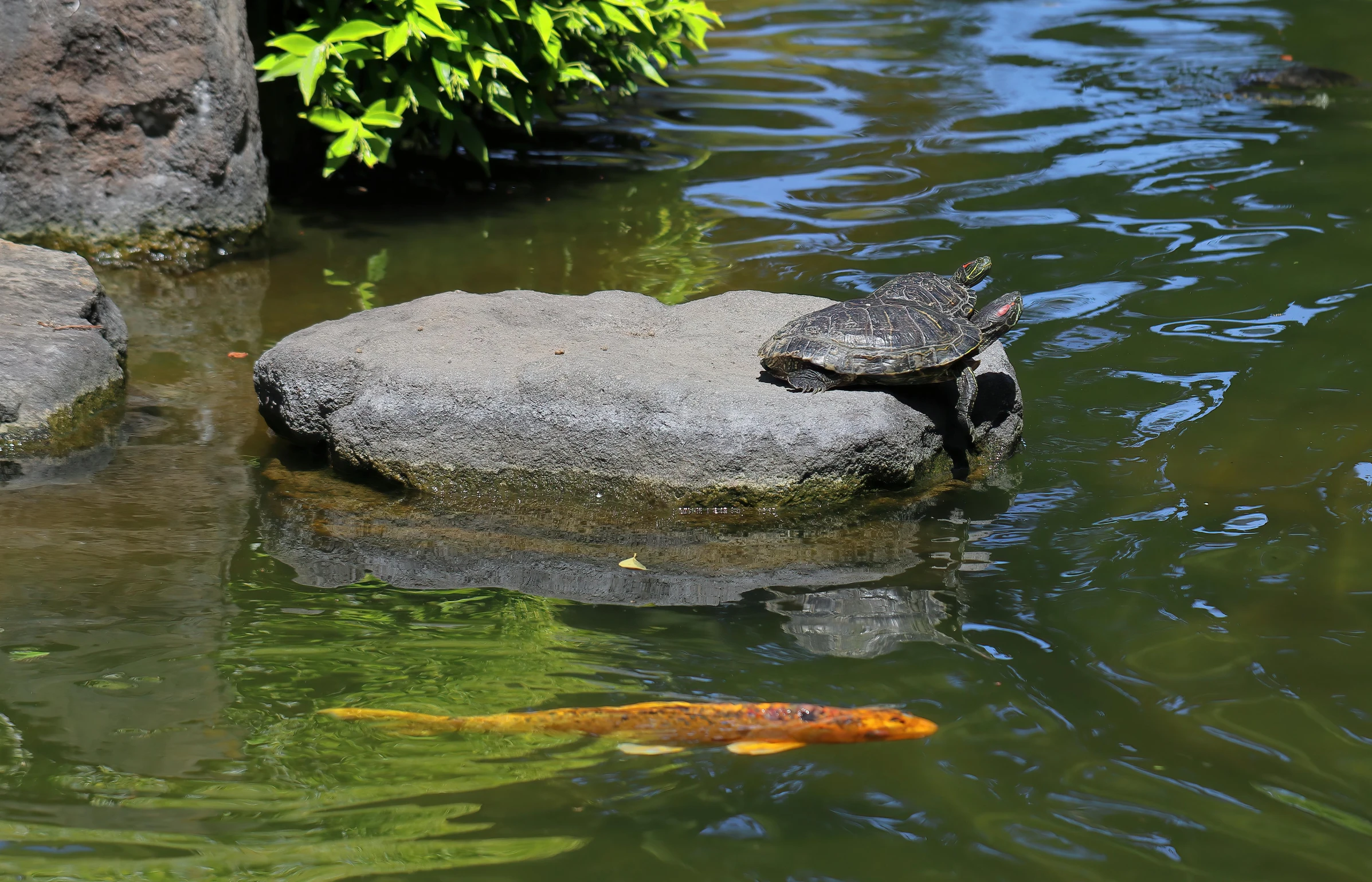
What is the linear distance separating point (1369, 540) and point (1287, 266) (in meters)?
3.42

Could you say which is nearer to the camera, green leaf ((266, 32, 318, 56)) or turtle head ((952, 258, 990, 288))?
Result: turtle head ((952, 258, 990, 288))

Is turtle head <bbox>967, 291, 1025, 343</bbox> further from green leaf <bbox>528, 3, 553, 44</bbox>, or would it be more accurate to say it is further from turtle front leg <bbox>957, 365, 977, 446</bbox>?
green leaf <bbox>528, 3, 553, 44</bbox>

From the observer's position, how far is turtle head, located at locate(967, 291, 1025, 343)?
5.33m

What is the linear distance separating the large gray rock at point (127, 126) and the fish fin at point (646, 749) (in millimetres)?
5876

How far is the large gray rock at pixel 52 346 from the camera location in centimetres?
517

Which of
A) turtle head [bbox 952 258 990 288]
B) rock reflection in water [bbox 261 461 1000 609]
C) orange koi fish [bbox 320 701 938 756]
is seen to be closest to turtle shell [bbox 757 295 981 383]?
rock reflection in water [bbox 261 461 1000 609]

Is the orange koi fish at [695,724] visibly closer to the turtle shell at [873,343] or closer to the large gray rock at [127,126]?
the turtle shell at [873,343]

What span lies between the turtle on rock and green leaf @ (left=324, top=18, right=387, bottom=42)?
13.2 ft

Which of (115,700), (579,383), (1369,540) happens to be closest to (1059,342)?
(1369,540)

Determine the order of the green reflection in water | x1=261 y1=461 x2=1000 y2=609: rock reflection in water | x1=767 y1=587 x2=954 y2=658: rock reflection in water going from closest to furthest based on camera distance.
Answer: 1. the green reflection in water
2. x1=767 y1=587 x2=954 y2=658: rock reflection in water
3. x1=261 y1=461 x2=1000 y2=609: rock reflection in water

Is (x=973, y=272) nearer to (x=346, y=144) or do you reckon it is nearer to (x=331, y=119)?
(x=346, y=144)

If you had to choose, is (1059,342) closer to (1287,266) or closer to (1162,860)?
(1287,266)

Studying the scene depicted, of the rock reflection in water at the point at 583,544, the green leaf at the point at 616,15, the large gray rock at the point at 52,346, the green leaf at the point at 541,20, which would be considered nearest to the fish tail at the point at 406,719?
the rock reflection in water at the point at 583,544

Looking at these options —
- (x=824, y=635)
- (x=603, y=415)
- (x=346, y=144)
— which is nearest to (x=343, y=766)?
(x=824, y=635)
